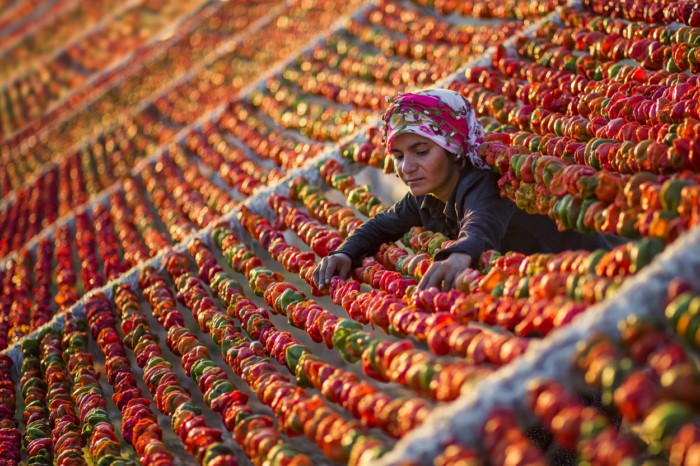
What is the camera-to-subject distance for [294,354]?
11.3 feet

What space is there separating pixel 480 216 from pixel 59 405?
1.94m

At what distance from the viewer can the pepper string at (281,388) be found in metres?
2.62

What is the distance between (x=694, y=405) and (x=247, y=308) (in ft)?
7.67

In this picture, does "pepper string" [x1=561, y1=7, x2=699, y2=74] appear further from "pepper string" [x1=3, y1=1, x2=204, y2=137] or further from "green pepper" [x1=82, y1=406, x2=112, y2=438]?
"pepper string" [x1=3, y1=1, x2=204, y2=137]

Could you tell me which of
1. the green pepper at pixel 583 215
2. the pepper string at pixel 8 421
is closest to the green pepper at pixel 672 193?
the green pepper at pixel 583 215

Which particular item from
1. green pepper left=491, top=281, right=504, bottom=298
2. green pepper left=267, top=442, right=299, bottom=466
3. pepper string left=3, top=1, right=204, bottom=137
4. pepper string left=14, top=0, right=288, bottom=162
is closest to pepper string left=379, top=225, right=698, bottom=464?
green pepper left=267, top=442, right=299, bottom=466

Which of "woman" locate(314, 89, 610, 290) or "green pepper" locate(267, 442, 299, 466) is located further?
"woman" locate(314, 89, 610, 290)

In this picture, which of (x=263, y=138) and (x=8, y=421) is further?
(x=263, y=138)

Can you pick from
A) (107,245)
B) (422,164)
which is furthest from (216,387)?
(107,245)

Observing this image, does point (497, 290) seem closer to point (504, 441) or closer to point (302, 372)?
point (302, 372)

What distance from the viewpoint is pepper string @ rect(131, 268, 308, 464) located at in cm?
292

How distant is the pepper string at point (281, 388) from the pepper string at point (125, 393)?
1.21ft

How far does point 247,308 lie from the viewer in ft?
13.2

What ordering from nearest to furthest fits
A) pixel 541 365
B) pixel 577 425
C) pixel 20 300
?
pixel 577 425
pixel 541 365
pixel 20 300
